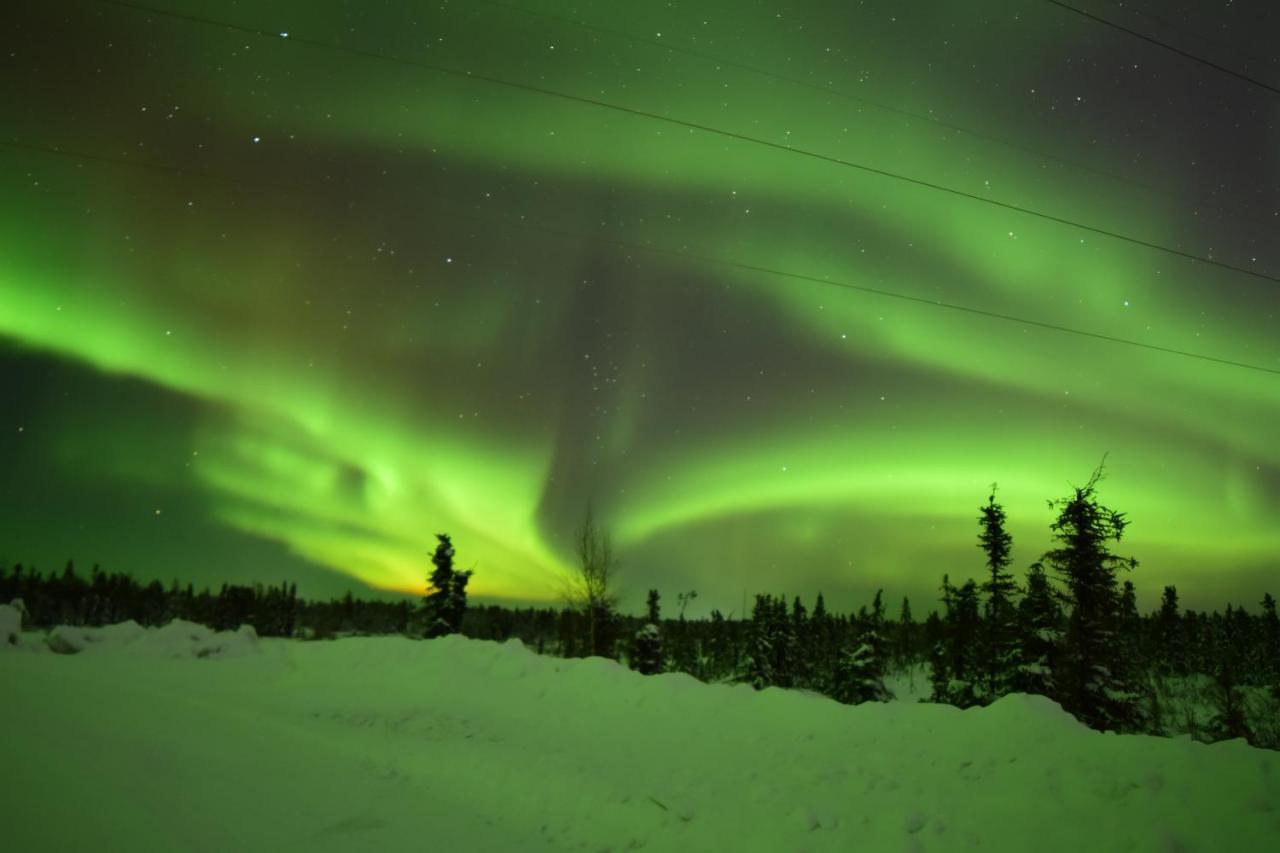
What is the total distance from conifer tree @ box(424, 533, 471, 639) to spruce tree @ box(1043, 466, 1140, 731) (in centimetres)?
3806

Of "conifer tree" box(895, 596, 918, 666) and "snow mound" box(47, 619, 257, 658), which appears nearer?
"snow mound" box(47, 619, 257, 658)

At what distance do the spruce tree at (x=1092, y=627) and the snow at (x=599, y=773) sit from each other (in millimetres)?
20391

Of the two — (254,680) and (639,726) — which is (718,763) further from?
(254,680)

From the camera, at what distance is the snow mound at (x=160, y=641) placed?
24.5m

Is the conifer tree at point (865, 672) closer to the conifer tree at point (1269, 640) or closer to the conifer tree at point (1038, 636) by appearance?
the conifer tree at point (1038, 636)

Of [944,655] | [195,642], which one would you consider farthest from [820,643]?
[195,642]

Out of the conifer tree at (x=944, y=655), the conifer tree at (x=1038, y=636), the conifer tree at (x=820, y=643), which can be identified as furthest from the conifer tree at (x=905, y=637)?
the conifer tree at (x=1038, y=636)

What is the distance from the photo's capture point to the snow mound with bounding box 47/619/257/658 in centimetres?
2450

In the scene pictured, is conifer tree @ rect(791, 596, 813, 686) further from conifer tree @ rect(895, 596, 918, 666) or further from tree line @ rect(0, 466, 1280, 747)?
conifer tree @ rect(895, 596, 918, 666)

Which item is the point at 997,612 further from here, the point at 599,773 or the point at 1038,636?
the point at 599,773

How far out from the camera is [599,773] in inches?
435

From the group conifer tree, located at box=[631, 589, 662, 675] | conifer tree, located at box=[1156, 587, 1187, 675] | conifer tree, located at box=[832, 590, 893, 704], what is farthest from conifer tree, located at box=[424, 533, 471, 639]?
conifer tree, located at box=[1156, 587, 1187, 675]

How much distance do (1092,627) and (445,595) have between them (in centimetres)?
3994

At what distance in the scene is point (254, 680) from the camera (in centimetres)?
1898
